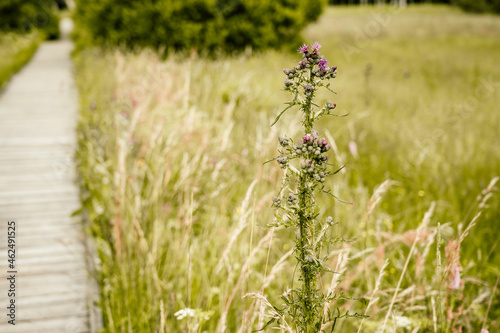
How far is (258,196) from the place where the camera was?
131 inches

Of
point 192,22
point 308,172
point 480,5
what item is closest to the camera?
point 308,172

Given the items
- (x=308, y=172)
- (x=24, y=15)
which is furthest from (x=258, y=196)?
(x=24, y=15)

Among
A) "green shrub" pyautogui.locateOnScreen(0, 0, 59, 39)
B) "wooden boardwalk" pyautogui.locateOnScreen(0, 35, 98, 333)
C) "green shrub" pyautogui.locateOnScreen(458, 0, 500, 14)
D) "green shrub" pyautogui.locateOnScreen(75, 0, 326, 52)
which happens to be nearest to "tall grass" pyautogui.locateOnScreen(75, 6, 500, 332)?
"wooden boardwalk" pyautogui.locateOnScreen(0, 35, 98, 333)

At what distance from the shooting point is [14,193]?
147 inches

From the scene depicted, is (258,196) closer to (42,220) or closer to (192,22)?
(42,220)

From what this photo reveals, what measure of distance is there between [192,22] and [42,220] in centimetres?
847

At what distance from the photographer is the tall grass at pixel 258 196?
2.23m

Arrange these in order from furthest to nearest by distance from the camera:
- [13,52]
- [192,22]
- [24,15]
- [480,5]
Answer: [480,5], [24,15], [13,52], [192,22]

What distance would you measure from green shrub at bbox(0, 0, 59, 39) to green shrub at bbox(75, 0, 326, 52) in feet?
24.3

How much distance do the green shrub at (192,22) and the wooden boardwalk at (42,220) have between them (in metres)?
4.64

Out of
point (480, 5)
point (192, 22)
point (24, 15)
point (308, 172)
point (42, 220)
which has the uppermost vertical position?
point (480, 5)

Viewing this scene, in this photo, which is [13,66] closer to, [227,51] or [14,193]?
[227,51]

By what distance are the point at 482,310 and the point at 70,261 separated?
265cm

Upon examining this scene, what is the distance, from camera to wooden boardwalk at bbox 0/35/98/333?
2.38 metres
